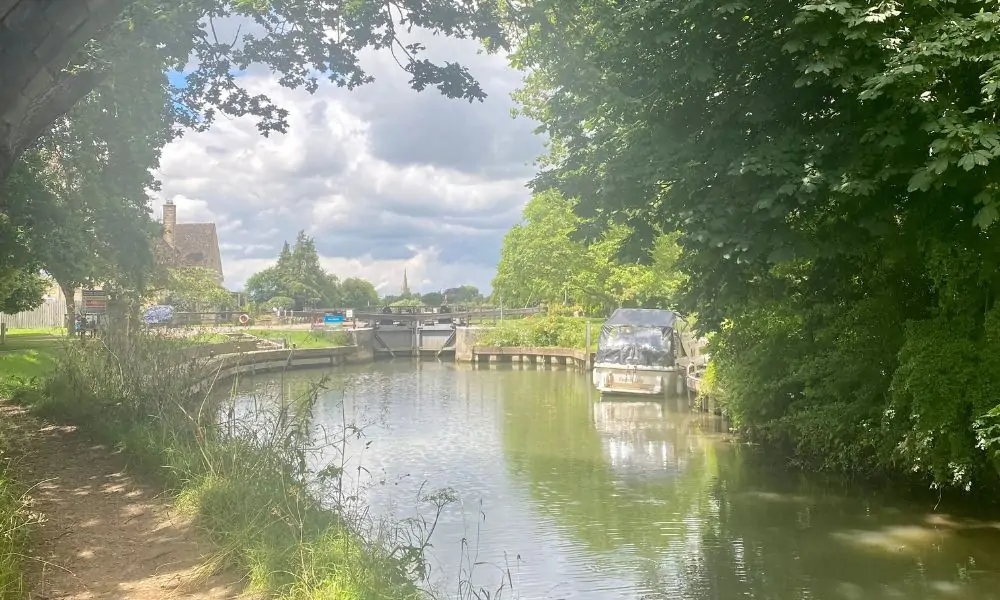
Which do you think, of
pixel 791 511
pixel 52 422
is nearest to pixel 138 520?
pixel 52 422

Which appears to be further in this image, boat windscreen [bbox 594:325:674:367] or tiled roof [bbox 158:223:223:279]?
tiled roof [bbox 158:223:223:279]

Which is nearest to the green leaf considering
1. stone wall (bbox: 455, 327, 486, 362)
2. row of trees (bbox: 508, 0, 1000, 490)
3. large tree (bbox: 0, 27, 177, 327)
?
row of trees (bbox: 508, 0, 1000, 490)

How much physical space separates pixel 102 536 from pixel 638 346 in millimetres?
18742

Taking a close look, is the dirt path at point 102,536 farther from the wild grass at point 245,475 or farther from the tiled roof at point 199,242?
the tiled roof at point 199,242

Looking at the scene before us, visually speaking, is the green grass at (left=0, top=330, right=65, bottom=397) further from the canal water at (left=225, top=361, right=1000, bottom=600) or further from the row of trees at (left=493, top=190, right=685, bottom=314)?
the row of trees at (left=493, top=190, right=685, bottom=314)

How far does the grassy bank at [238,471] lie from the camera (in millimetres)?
5621

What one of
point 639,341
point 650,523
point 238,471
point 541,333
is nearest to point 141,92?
point 238,471

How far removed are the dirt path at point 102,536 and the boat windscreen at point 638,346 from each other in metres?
16.5

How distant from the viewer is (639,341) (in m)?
23.6

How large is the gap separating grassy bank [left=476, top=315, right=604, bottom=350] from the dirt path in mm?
28353

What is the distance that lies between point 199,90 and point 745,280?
26.7ft

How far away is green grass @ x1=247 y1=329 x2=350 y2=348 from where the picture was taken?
3753cm

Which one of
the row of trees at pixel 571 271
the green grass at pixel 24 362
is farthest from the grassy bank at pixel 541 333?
the green grass at pixel 24 362

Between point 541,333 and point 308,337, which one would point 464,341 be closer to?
point 541,333
